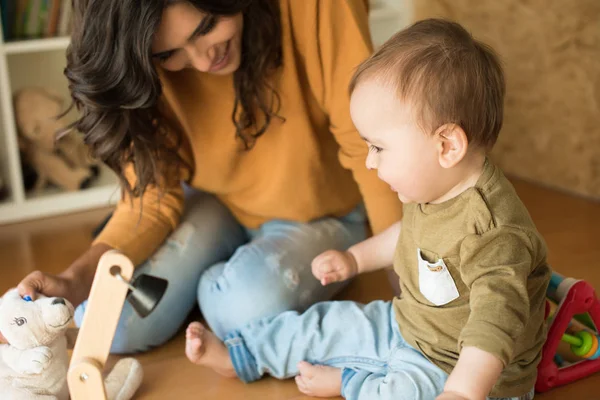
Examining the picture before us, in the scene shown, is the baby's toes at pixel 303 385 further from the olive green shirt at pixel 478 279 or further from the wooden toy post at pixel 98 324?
the wooden toy post at pixel 98 324

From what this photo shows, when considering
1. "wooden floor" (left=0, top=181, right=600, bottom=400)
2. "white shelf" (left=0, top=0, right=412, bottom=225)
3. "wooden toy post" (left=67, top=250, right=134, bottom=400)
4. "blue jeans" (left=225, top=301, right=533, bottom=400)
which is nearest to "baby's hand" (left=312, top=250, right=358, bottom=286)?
"blue jeans" (left=225, top=301, right=533, bottom=400)

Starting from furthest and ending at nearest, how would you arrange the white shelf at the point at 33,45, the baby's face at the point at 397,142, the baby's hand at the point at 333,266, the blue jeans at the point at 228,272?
the white shelf at the point at 33,45, the blue jeans at the point at 228,272, the baby's hand at the point at 333,266, the baby's face at the point at 397,142

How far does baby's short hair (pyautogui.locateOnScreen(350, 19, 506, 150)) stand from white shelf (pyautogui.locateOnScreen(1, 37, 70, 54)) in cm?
130

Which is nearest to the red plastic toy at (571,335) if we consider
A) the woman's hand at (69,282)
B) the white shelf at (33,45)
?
the woman's hand at (69,282)

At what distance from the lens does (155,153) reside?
1.35 meters

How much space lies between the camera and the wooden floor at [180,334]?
125 centimetres

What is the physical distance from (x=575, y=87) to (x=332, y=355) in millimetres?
1110

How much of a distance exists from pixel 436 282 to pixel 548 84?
46.0 inches

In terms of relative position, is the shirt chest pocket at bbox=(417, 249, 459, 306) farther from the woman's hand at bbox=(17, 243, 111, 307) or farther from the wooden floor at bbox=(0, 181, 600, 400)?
the woman's hand at bbox=(17, 243, 111, 307)

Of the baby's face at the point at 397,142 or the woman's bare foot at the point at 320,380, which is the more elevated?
the baby's face at the point at 397,142

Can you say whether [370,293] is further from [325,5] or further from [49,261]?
[49,261]

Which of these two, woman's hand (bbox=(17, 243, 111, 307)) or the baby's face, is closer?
the baby's face

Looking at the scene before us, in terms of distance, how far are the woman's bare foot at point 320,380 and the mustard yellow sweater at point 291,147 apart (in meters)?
0.25

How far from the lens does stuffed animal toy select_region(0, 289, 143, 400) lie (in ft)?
3.58
